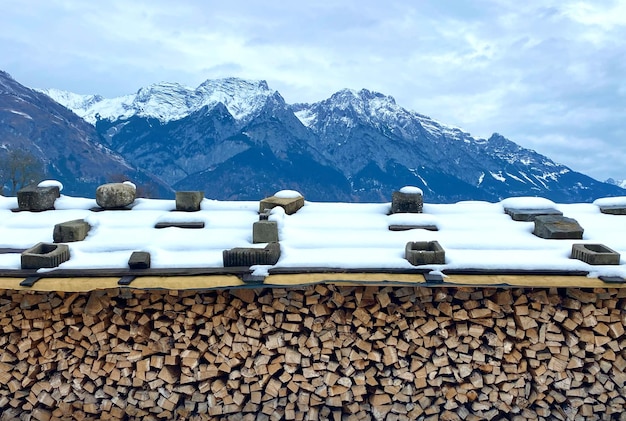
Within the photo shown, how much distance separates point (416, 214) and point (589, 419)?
3.28 m

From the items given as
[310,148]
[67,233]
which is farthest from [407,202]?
→ [310,148]

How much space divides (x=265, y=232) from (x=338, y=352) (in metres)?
1.72

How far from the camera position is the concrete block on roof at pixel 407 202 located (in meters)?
6.88

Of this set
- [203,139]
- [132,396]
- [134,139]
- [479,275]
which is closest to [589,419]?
[479,275]

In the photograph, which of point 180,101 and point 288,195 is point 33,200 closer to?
point 288,195

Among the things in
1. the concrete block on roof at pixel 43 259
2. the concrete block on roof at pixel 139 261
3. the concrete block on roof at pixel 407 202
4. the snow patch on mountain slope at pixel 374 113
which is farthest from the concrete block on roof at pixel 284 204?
the snow patch on mountain slope at pixel 374 113

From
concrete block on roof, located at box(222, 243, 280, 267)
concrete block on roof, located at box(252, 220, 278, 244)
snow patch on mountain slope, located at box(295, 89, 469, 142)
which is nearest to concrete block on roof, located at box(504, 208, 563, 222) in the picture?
concrete block on roof, located at box(252, 220, 278, 244)

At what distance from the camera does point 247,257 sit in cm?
503

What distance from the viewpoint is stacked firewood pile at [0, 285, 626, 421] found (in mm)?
5156

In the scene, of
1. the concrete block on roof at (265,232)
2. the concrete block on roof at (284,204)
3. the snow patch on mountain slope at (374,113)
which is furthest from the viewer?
the snow patch on mountain slope at (374,113)

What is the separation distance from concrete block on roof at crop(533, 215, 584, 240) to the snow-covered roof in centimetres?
10

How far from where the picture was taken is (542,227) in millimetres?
5941

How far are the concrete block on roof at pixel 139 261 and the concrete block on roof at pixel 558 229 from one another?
5075 mm

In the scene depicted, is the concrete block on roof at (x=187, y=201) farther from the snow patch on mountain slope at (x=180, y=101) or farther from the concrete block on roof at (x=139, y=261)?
the snow patch on mountain slope at (x=180, y=101)
